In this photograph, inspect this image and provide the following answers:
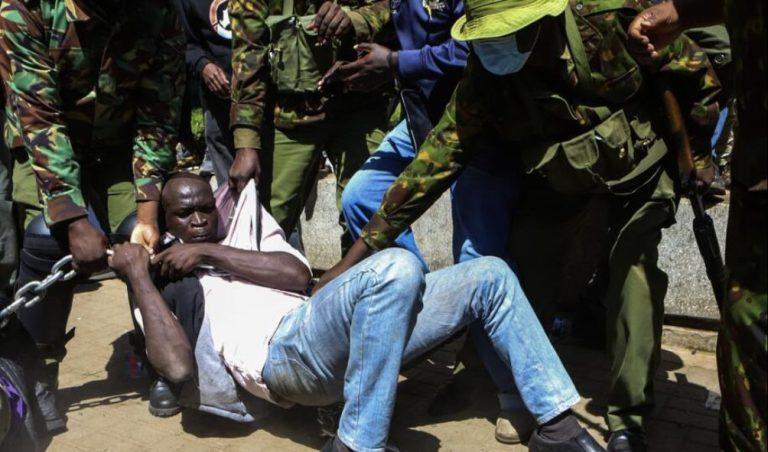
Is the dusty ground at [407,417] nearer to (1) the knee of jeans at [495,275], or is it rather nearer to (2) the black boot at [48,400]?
(2) the black boot at [48,400]

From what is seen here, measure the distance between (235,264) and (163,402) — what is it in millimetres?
758

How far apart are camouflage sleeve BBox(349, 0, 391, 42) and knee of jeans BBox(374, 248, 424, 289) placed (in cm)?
133

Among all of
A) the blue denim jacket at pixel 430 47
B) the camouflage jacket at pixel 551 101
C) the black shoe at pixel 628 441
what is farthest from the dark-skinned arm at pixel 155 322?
the black shoe at pixel 628 441

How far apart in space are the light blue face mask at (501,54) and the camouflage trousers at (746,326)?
1.08 meters

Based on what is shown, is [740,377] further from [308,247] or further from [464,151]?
[308,247]

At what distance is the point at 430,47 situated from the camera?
3.75 m

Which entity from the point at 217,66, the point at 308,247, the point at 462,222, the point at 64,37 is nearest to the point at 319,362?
the point at 462,222

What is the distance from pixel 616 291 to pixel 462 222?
2.26ft

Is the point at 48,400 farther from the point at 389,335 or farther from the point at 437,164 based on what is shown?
the point at 437,164

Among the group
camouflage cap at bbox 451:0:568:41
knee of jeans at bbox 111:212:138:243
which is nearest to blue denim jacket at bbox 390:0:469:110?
camouflage cap at bbox 451:0:568:41

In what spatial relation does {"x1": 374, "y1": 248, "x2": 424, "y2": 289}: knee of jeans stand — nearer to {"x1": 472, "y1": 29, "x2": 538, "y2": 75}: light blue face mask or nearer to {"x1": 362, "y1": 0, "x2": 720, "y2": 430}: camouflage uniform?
{"x1": 362, "y1": 0, "x2": 720, "y2": 430}: camouflage uniform

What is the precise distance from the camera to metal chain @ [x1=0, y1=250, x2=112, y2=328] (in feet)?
11.2

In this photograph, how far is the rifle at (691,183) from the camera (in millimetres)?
3195

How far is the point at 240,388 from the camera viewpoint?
11.8 feet
